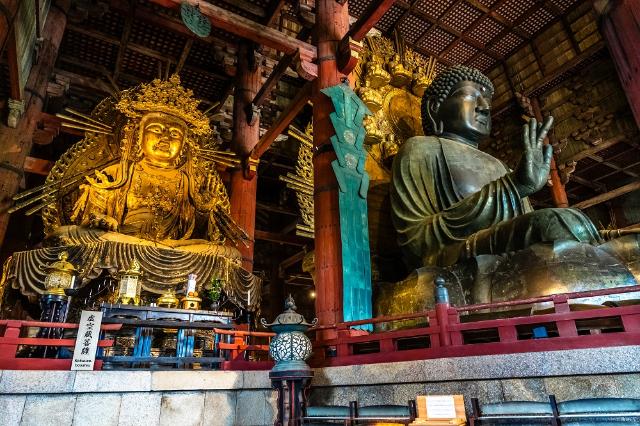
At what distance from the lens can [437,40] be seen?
754cm

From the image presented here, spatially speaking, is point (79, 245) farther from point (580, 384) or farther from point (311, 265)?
point (580, 384)

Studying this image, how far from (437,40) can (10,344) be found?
7.43 metres

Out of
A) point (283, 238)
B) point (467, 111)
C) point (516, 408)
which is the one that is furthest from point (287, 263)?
point (516, 408)

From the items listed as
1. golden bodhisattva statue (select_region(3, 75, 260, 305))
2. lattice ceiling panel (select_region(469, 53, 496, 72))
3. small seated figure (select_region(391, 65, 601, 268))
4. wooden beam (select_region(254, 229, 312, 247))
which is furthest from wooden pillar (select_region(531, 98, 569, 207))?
golden bodhisattva statue (select_region(3, 75, 260, 305))

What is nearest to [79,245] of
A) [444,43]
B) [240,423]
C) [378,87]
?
[240,423]

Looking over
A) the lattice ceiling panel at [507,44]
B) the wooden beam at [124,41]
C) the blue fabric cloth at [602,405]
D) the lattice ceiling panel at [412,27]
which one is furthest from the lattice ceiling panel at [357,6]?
the blue fabric cloth at [602,405]

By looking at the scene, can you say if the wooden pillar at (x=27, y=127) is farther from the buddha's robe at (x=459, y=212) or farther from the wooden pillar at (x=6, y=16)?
the buddha's robe at (x=459, y=212)

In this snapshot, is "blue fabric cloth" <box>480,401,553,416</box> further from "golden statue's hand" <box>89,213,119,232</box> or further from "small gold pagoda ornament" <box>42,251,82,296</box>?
"golden statue's hand" <box>89,213,119,232</box>

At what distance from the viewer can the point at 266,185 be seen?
1009 centimetres

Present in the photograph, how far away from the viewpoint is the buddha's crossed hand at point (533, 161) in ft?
12.2

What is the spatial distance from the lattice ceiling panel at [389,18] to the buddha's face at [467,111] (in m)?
2.49

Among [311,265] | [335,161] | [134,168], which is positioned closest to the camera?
[335,161]

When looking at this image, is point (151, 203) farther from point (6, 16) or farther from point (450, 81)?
point (450, 81)

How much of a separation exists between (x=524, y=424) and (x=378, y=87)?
530 centimetres
